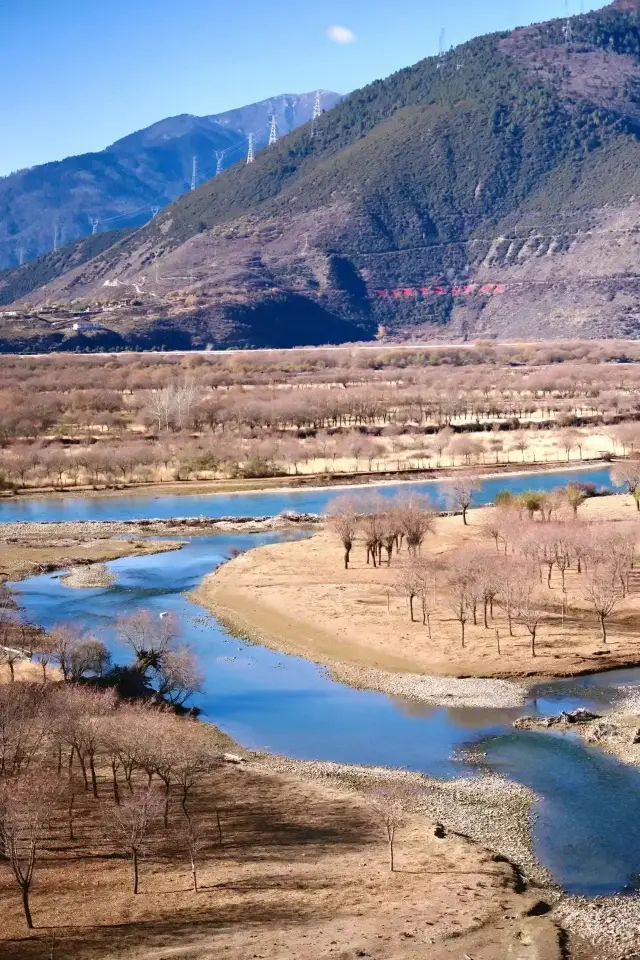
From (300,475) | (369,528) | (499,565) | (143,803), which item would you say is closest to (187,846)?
(143,803)

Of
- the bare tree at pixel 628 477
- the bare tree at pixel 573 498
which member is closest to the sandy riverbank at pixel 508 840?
the bare tree at pixel 573 498

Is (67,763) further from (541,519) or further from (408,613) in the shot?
(541,519)

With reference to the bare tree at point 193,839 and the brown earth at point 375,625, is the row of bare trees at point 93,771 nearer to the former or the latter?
the bare tree at point 193,839

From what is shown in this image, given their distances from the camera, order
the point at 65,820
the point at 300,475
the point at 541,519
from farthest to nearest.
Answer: the point at 300,475 < the point at 541,519 < the point at 65,820

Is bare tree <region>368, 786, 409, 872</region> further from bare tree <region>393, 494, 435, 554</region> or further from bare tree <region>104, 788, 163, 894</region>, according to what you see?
bare tree <region>393, 494, 435, 554</region>

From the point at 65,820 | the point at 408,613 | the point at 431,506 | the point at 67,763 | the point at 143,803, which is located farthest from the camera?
the point at 431,506


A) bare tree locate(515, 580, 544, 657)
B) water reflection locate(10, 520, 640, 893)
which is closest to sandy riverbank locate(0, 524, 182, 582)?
water reflection locate(10, 520, 640, 893)

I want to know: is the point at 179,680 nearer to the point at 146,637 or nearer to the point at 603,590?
the point at 146,637
